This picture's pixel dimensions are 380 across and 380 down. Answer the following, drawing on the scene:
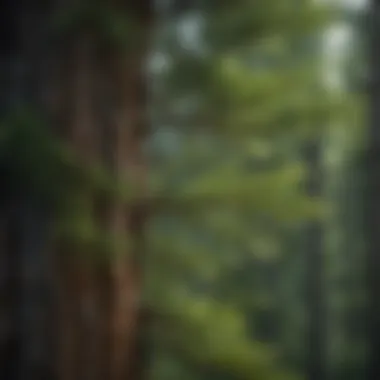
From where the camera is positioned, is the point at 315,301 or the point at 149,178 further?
the point at 315,301

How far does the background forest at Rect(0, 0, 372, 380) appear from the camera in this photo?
3.97 feet

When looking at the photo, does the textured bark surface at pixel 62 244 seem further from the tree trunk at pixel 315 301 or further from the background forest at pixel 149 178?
the tree trunk at pixel 315 301

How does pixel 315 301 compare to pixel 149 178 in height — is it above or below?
below

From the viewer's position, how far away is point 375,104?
1.59 m

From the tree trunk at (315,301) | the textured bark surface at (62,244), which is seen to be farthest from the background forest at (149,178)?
the tree trunk at (315,301)

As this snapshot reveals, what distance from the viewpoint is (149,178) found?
4.11 ft

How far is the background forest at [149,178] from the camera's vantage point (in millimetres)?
1211

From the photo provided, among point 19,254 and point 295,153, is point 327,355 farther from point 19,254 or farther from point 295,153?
point 19,254

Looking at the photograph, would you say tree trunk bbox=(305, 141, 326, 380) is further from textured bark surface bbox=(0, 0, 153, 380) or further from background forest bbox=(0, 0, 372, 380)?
textured bark surface bbox=(0, 0, 153, 380)

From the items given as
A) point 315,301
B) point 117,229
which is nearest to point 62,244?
point 117,229

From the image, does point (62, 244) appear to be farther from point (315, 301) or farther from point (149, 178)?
point (315, 301)

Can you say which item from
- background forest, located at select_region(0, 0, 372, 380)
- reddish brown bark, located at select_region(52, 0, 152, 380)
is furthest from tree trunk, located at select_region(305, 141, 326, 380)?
reddish brown bark, located at select_region(52, 0, 152, 380)

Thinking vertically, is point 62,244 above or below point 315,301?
above

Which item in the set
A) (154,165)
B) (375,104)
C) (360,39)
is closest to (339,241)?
(375,104)
